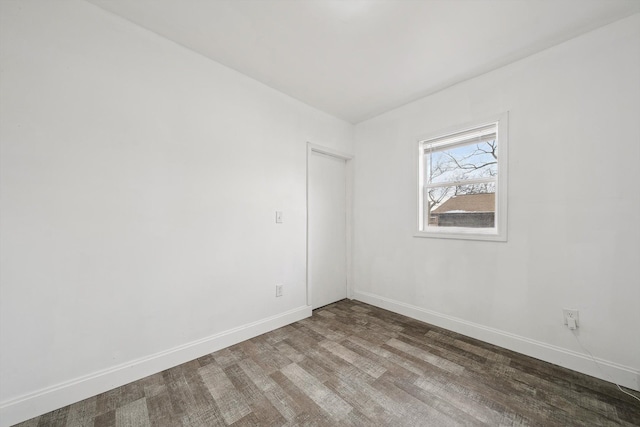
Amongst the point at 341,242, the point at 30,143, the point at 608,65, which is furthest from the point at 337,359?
the point at 608,65

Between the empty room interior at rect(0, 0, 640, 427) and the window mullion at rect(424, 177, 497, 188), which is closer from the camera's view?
the empty room interior at rect(0, 0, 640, 427)

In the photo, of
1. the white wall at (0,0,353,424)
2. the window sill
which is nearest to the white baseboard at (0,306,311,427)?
the white wall at (0,0,353,424)

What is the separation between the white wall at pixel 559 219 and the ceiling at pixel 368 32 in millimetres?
255

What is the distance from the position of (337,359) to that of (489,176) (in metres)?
2.30

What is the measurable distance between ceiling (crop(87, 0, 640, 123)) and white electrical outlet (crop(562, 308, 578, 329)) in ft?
7.24

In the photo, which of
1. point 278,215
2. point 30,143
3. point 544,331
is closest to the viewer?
point 30,143

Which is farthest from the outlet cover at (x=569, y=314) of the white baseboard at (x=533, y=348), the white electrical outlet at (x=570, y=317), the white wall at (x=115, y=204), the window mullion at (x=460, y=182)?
the white wall at (x=115, y=204)

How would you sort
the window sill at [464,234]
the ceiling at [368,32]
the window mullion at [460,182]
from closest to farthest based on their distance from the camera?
the ceiling at [368,32] → the window sill at [464,234] → the window mullion at [460,182]

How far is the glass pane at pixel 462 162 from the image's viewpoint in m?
2.42

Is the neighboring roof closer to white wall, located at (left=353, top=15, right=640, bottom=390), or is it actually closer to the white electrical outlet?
white wall, located at (left=353, top=15, right=640, bottom=390)

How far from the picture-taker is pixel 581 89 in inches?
74.8

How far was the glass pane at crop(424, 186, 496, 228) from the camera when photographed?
7.95 feet

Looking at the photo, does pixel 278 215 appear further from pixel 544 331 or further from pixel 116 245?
pixel 544 331

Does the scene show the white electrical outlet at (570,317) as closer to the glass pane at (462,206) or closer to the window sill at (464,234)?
the window sill at (464,234)
